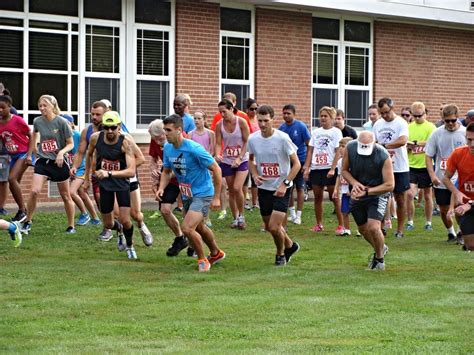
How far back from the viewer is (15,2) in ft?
68.9

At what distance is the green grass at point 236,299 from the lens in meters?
9.25

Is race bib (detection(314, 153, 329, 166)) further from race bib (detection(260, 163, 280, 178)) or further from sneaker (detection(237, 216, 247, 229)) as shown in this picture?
race bib (detection(260, 163, 280, 178))

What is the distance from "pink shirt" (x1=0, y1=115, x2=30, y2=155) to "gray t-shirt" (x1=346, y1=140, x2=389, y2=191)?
20.7 feet

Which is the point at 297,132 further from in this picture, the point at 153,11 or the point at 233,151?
the point at 153,11

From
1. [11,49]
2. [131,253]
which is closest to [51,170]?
[131,253]

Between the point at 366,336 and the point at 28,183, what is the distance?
41.0ft

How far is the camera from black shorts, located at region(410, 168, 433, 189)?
18562mm

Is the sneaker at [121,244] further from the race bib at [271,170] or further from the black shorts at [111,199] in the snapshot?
the race bib at [271,170]

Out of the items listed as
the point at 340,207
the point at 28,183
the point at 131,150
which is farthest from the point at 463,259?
the point at 28,183

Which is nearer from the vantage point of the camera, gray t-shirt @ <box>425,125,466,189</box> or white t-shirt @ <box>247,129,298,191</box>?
white t-shirt @ <box>247,129,298,191</box>

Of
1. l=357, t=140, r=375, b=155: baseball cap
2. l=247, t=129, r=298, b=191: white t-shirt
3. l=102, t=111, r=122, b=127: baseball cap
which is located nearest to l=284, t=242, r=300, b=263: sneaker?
l=247, t=129, r=298, b=191: white t-shirt

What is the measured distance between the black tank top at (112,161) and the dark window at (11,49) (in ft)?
23.8

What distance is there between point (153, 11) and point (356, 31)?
20.6 feet

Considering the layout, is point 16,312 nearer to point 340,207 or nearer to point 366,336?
point 366,336
